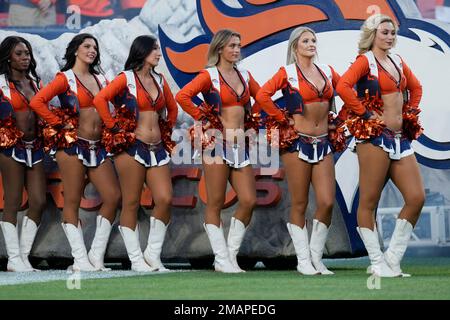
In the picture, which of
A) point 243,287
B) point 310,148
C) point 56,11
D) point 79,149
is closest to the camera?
point 243,287

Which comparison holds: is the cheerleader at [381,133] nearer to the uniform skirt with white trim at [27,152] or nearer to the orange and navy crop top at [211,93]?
the orange and navy crop top at [211,93]

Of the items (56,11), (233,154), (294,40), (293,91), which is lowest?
(233,154)

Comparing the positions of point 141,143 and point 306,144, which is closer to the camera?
point 306,144

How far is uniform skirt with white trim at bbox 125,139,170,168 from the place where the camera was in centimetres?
811

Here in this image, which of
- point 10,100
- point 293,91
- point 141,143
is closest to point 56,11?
point 10,100

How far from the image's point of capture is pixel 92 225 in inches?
355

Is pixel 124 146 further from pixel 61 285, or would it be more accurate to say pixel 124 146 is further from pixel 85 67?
pixel 61 285

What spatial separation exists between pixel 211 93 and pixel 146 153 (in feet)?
2.16

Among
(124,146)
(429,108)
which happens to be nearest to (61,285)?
(124,146)

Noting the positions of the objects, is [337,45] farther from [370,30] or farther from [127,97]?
[127,97]

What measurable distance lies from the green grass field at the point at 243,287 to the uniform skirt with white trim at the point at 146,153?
2.76 ft

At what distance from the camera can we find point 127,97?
815 centimetres

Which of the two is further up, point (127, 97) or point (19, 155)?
point (127, 97)

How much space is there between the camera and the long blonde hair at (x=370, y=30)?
24.5 feet
